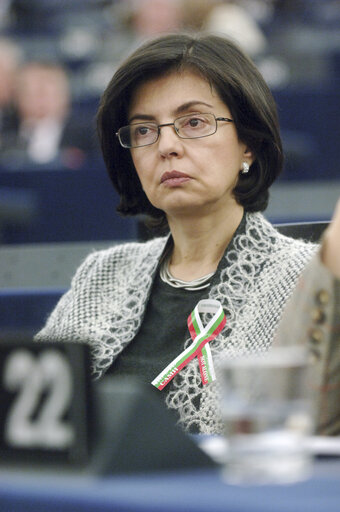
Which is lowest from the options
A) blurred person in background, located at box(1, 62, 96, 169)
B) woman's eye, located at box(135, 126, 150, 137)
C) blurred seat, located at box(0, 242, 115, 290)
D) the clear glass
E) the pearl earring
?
the clear glass

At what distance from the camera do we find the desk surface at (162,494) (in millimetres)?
911

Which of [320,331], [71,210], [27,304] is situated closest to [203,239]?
[27,304]

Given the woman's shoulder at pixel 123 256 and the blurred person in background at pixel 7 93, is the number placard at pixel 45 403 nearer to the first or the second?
the woman's shoulder at pixel 123 256

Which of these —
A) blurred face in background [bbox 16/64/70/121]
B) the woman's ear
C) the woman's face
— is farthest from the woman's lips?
blurred face in background [bbox 16/64/70/121]

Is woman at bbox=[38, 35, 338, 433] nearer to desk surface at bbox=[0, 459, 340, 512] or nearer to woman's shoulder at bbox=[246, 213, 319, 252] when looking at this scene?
woman's shoulder at bbox=[246, 213, 319, 252]

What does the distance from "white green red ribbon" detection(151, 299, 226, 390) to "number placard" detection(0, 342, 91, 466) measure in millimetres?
1303

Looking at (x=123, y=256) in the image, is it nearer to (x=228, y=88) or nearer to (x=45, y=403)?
(x=228, y=88)

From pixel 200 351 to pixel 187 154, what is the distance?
484mm

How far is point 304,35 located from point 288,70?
720mm

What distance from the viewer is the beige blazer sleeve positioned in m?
1.32

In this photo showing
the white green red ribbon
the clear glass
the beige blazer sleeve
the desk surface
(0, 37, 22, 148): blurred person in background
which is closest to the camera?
the desk surface

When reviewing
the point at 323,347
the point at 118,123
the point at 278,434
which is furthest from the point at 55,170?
the point at 278,434

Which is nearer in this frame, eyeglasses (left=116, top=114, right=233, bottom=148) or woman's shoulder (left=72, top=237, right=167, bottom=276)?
eyeglasses (left=116, top=114, right=233, bottom=148)

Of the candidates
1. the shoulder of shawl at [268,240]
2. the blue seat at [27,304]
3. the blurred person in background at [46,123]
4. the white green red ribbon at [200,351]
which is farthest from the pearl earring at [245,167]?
the blurred person in background at [46,123]
